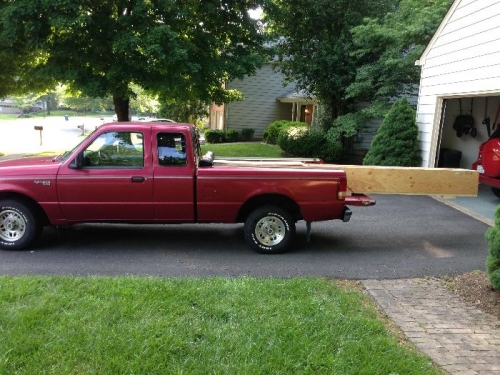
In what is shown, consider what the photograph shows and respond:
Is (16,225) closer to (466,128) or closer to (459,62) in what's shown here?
(459,62)

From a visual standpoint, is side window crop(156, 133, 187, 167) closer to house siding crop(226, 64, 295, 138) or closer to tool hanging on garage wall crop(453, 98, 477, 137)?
tool hanging on garage wall crop(453, 98, 477, 137)

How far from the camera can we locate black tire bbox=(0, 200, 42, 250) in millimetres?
5922

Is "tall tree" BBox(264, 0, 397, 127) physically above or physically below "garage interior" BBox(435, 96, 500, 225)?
above

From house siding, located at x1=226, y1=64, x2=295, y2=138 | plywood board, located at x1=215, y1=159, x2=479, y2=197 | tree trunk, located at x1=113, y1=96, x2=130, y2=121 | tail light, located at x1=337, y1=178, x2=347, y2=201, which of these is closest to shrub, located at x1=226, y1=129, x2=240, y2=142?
house siding, located at x1=226, y1=64, x2=295, y2=138

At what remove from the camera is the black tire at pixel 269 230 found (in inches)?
241

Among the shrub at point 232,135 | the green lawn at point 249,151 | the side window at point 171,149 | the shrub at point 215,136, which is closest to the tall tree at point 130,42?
the green lawn at point 249,151

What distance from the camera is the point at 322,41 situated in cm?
1723

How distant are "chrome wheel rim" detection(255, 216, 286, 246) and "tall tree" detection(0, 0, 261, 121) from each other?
7775 millimetres

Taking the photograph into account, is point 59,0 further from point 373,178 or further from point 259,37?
point 373,178

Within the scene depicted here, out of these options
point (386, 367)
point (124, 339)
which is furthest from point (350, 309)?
point (124, 339)

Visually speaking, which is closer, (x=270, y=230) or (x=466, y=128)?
(x=270, y=230)

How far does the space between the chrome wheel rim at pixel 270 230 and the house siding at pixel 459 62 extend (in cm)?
582

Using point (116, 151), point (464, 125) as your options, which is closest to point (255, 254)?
point (116, 151)

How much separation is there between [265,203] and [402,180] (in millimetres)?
2089
